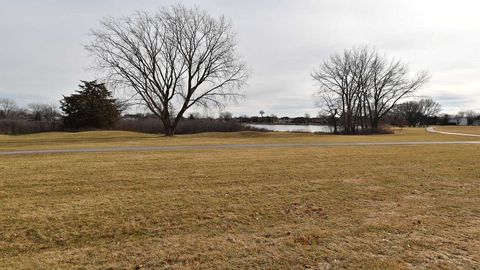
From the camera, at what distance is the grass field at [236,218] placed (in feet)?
13.5

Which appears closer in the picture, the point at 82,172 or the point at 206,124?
the point at 82,172

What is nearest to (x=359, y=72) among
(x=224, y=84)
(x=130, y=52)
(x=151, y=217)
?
(x=224, y=84)

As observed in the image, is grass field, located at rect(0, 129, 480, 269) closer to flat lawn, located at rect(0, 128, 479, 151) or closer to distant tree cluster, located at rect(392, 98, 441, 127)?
flat lawn, located at rect(0, 128, 479, 151)

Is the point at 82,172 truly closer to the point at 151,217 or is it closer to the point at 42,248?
the point at 151,217

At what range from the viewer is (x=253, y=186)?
317 inches

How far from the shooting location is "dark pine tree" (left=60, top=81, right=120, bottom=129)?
2157 inches

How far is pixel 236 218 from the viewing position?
5707 millimetres

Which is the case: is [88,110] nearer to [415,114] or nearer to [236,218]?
[236,218]

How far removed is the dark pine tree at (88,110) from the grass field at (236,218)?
47.6 meters

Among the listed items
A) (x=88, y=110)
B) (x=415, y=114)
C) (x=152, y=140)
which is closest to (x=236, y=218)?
(x=152, y=140)

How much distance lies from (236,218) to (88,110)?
54707 millimetres

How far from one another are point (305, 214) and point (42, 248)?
13.1 feet

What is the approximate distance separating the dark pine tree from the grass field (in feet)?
156

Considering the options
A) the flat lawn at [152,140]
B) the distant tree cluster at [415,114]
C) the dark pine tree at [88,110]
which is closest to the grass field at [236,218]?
the flat lawn at [152,140]
